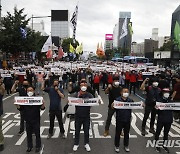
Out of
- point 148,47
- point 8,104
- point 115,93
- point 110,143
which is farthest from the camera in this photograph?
point 148,47

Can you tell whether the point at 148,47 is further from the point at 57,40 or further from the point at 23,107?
the point at 23,107

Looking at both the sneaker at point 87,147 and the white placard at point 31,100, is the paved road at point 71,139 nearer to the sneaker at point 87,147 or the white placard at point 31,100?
the sneaker at point 87,147

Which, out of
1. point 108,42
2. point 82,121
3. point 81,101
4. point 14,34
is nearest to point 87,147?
point 82,121

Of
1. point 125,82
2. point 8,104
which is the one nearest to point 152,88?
point 8,104

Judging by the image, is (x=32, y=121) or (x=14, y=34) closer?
(x=32, y=121)

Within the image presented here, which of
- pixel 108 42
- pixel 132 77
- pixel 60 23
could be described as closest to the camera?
pixel 132 77

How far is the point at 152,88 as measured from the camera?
816cm

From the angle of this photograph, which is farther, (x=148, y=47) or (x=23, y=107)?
(x=148, y=47)

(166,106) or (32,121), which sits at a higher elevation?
(166,106)

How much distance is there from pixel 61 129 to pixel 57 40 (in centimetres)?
9766

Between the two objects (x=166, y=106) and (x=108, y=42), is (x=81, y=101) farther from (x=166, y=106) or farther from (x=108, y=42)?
(x=108, y=42)

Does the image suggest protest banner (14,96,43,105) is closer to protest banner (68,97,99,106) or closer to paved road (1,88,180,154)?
protest banner (68,97,99,106)

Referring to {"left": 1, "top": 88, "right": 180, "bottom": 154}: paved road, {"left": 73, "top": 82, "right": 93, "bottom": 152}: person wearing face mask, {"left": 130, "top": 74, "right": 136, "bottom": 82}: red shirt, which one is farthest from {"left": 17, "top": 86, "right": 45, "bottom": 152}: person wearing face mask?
{"left": 130, "top": 74, "right": 136, "bottom": 82}: red shirt

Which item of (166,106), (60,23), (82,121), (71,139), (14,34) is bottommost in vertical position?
(71,139)
